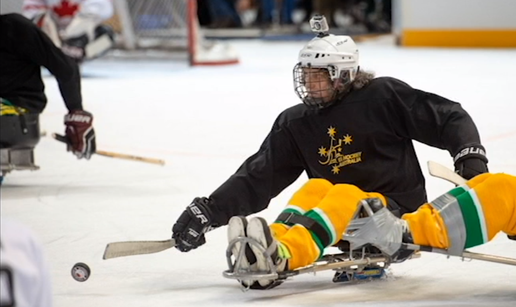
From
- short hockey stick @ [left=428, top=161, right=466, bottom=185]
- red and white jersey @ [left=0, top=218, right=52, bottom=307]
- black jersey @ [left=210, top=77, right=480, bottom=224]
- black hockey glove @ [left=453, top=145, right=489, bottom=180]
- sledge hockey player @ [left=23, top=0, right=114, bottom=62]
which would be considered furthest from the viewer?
sledge hockey player @ [left=23, top=0, right=114, bottom=62]

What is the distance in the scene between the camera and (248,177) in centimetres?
367

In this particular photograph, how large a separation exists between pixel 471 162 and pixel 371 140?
1.04ft

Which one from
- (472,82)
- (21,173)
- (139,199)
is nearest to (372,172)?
(139,199)

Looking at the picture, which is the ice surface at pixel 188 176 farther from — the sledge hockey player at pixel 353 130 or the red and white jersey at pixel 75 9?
the red and white jersey at pixel 75 9

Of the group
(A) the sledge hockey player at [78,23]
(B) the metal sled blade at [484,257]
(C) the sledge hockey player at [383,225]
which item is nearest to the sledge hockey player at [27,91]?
(C) the sledge hockey player at [383,225]

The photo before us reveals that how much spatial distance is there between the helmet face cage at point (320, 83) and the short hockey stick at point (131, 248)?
0.57 metres

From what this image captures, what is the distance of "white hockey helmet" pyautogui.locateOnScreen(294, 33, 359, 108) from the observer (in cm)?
353

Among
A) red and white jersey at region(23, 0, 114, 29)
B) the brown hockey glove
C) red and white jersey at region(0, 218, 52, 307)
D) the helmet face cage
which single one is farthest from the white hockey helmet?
red and white jersey at region(23, 0, 114, 29)

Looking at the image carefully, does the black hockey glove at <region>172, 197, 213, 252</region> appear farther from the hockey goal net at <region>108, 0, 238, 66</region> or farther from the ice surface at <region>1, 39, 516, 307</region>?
the hockey goal net at <region>108, 0, 238, 66</region>

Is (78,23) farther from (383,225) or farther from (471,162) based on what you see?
(383,225)

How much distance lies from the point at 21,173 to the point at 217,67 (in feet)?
17.6

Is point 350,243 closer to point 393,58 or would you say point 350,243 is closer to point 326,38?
point 326,38

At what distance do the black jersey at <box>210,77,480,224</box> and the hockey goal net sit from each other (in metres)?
7.53

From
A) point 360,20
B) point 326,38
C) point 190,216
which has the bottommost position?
point 360,20
